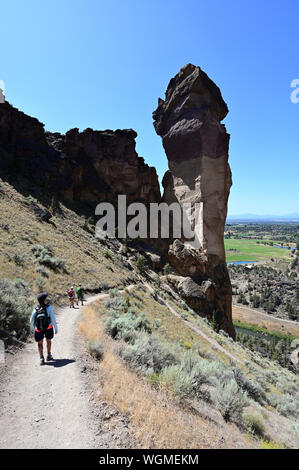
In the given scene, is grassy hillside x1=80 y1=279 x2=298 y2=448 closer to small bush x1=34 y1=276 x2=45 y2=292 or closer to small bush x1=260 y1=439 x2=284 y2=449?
small bush x1=260 y1=439 x2=284 y2=449

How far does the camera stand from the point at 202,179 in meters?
38.1

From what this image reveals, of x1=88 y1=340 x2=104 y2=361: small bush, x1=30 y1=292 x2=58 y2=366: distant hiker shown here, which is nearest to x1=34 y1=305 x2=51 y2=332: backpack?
x1=30 y1=292 x2=58 y2=366: distant hiker

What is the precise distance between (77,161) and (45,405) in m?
43.5

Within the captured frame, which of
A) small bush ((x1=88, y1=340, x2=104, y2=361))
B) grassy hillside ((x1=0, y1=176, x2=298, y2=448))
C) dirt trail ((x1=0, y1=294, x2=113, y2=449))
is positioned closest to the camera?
dirt trail ((x1=0, y1=294, x2=113, y2=449))

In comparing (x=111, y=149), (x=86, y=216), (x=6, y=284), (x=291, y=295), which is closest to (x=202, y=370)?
(x=6, y=284)

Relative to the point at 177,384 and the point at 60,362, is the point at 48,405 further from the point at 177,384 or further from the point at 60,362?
the point at 177,384

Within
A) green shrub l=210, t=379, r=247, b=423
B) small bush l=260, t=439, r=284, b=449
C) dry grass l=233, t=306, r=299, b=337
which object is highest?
green shrub l=210, t=379, r=247, b=423

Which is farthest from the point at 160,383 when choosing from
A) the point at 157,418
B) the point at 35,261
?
the point at 35,261

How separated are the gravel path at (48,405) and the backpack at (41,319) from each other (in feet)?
2.97

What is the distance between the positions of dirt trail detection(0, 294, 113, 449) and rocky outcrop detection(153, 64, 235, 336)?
30.5 meters

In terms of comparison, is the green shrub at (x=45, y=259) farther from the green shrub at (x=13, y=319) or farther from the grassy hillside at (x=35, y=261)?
the green shrub at (x=13, y=319)

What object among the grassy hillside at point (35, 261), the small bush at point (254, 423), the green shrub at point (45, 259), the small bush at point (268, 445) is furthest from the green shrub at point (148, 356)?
the green shrub at point (45, 259)

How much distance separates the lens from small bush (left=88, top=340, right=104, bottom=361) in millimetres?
6121
